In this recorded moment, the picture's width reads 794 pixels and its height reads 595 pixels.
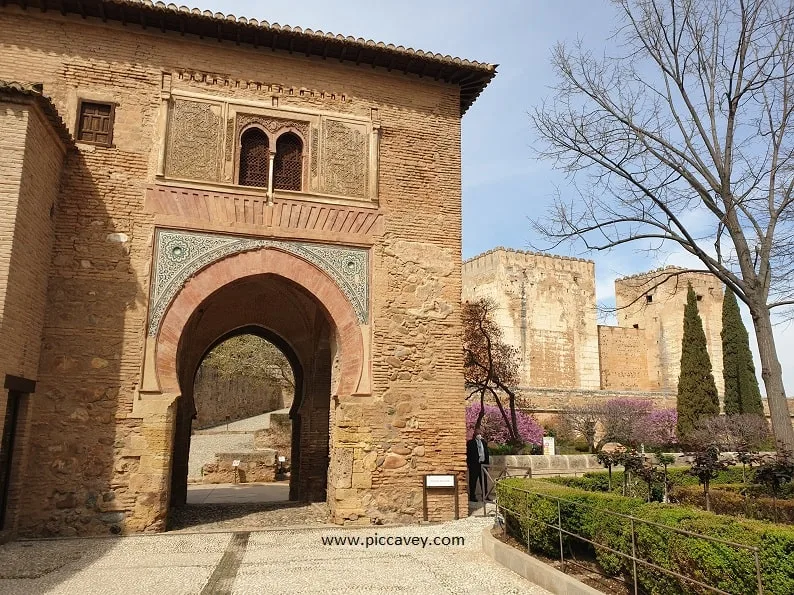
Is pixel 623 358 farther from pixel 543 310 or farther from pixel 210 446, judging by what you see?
pixel 210 446

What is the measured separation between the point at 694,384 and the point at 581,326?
308 inches

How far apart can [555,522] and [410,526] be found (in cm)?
323

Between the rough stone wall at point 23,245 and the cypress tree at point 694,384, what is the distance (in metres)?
21.4

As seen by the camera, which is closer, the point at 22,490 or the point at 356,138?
the point at 22,490

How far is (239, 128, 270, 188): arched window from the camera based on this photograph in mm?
9570

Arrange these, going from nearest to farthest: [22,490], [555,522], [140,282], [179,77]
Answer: [555,522] → [22,490] → [140,282] → [179,77]

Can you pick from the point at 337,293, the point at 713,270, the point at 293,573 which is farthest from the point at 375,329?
the point at 713,270

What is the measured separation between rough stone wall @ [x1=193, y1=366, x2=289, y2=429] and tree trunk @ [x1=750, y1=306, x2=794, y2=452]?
2120cm

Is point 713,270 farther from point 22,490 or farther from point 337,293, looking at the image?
point 22,490

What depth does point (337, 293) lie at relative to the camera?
9445 mm

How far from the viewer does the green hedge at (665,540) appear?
12.7ft

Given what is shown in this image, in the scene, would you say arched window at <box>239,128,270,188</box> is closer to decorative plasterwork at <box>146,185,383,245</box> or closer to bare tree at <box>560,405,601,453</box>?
decorative plasterwork at <box>146,185,383,245</box>

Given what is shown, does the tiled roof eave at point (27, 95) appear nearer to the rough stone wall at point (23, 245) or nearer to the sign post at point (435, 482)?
the rough stone wall at point (23, 245)

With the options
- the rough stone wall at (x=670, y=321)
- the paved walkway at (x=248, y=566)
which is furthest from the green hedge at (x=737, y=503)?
the rough stone wall at (x=670, y=321)
